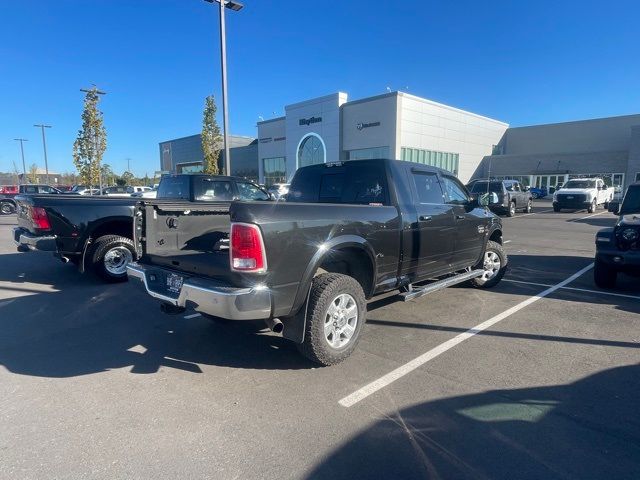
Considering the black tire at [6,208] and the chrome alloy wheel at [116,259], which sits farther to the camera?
the black tire at [6,208]

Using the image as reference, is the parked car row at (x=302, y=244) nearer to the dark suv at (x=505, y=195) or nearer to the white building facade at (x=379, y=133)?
the dark suv at (x=505, y=195)

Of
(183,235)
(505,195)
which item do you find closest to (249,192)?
(183,235)

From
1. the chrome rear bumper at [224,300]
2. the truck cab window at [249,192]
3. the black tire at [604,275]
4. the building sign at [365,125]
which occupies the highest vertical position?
the building sign at [365,125]

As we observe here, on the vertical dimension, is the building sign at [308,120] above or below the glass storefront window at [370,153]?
above

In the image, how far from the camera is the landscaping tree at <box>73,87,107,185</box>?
2506 cm

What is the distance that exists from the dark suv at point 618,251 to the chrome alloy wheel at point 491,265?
5.06 feet

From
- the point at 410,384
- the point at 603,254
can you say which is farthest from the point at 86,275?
the point at 603,254

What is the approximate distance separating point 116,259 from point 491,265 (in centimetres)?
646

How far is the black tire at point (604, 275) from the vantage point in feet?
21.4

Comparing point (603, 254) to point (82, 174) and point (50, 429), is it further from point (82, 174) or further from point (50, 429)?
point (82, 174)

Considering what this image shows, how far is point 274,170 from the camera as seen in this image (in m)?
51.1

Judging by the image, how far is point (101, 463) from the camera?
8.27 ft

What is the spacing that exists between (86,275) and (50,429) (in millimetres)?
5567

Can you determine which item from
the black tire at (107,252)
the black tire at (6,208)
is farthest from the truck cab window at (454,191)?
the black tire at (6,208)
